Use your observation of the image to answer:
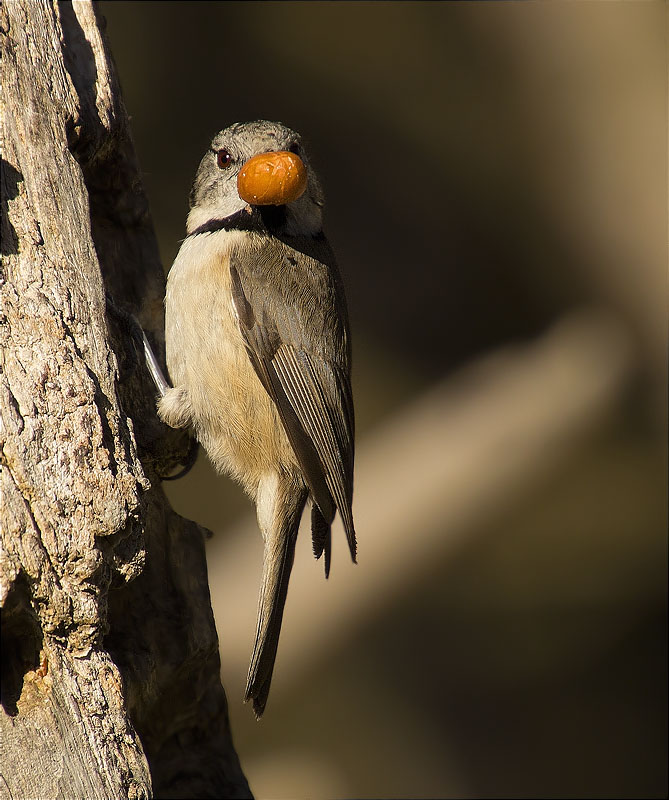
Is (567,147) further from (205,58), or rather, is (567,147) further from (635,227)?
(205,58)

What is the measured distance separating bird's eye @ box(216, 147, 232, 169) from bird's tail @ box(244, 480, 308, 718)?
112 cm

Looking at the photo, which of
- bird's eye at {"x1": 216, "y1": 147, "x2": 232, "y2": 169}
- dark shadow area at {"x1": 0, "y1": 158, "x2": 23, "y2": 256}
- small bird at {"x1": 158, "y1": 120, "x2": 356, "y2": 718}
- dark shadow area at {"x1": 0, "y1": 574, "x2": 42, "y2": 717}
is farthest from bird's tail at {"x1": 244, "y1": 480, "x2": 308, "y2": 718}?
dark shadow area at {"x1": 0, "y1": 158, "x2": 23, "y2": 256}

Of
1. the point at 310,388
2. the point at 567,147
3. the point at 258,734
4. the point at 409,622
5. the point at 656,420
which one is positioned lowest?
the point at 258,734

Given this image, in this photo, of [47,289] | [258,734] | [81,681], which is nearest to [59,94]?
[47,289]

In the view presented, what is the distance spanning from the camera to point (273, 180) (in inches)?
115

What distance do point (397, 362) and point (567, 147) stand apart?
1.69m

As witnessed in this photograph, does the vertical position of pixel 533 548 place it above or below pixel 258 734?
above

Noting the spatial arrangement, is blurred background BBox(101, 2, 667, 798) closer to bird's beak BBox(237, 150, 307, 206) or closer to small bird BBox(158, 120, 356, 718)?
small bird BBox(158, 120, 356, 718)

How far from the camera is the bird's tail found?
2887 mm

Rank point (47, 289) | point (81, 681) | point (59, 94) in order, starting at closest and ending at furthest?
point (81, 681), point (47, 289), point (59, 94)

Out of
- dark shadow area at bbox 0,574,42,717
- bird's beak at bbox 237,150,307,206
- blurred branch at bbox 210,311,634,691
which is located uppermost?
bird's beak at bbox 237,150,307,206

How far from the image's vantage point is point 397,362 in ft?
19.9

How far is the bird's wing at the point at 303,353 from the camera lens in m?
3.14

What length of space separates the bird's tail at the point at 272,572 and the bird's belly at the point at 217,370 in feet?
0.34
